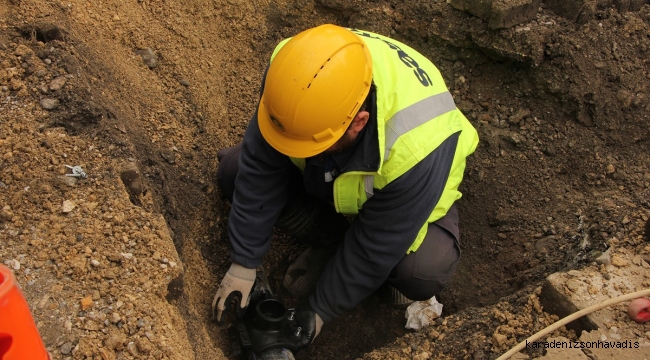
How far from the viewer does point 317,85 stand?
5.99 ft

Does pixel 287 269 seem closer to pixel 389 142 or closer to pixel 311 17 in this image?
pixel 389 142

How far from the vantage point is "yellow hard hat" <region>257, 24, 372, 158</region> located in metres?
1.83

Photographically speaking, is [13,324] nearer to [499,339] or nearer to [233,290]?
[233,290]

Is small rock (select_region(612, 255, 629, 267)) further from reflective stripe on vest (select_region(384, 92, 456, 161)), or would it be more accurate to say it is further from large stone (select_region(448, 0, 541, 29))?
large stone (select_region(448, 0, 541, 29))

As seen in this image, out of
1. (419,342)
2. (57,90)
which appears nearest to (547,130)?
(419,342)

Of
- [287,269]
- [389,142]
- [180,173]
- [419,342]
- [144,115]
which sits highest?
[389,142]

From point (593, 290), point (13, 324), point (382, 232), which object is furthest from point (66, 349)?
point (593, 290)

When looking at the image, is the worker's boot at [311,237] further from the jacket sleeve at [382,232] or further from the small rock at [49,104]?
the small rock at [49,104]

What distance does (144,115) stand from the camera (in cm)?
277

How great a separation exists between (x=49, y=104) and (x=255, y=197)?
95cm

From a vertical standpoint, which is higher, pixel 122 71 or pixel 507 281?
pixel 122 71

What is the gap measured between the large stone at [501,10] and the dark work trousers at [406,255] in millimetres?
1146

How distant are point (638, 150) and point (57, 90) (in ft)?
9.88

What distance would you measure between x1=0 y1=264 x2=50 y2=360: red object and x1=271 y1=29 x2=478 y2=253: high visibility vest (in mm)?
1189
